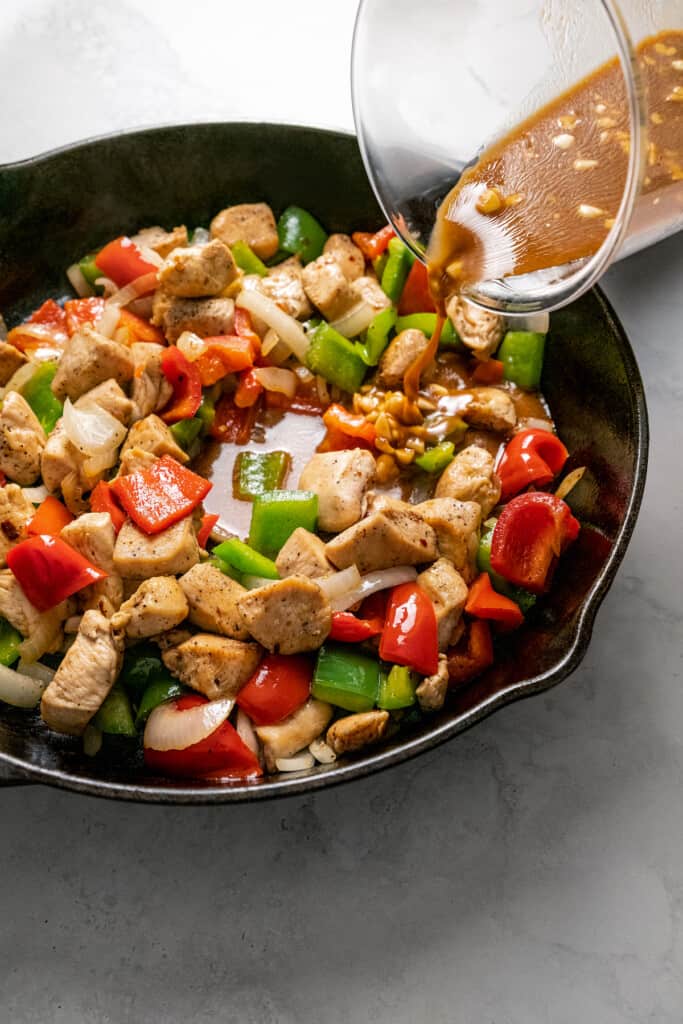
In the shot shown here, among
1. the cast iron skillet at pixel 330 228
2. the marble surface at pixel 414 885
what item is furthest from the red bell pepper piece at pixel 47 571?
the marble surface at pixel 414 885

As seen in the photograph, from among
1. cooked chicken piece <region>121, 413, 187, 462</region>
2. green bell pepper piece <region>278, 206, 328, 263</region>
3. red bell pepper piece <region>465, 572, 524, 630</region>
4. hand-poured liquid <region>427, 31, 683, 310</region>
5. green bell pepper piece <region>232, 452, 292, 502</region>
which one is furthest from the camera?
green bell pepper piece <region>278, 206, 328, 263</region>

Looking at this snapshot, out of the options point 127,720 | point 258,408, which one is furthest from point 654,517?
point 127,720

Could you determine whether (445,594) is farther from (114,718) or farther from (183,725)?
(114,718)

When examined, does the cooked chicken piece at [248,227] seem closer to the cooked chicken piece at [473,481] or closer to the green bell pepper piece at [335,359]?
the green bell pepper piece at [335,359]

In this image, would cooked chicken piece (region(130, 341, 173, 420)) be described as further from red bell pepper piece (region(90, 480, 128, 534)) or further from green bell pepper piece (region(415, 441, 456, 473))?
green bell pepper piece (region(415, 441, 456, 473))

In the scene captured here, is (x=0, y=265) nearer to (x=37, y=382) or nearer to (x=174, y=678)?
(x=37, y=382)

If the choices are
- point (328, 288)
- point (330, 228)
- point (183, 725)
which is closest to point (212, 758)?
point (183, 725)

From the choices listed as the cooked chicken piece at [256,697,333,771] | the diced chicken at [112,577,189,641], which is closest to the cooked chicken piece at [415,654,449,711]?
the cooked chicken piece at [256,697,333,771]
